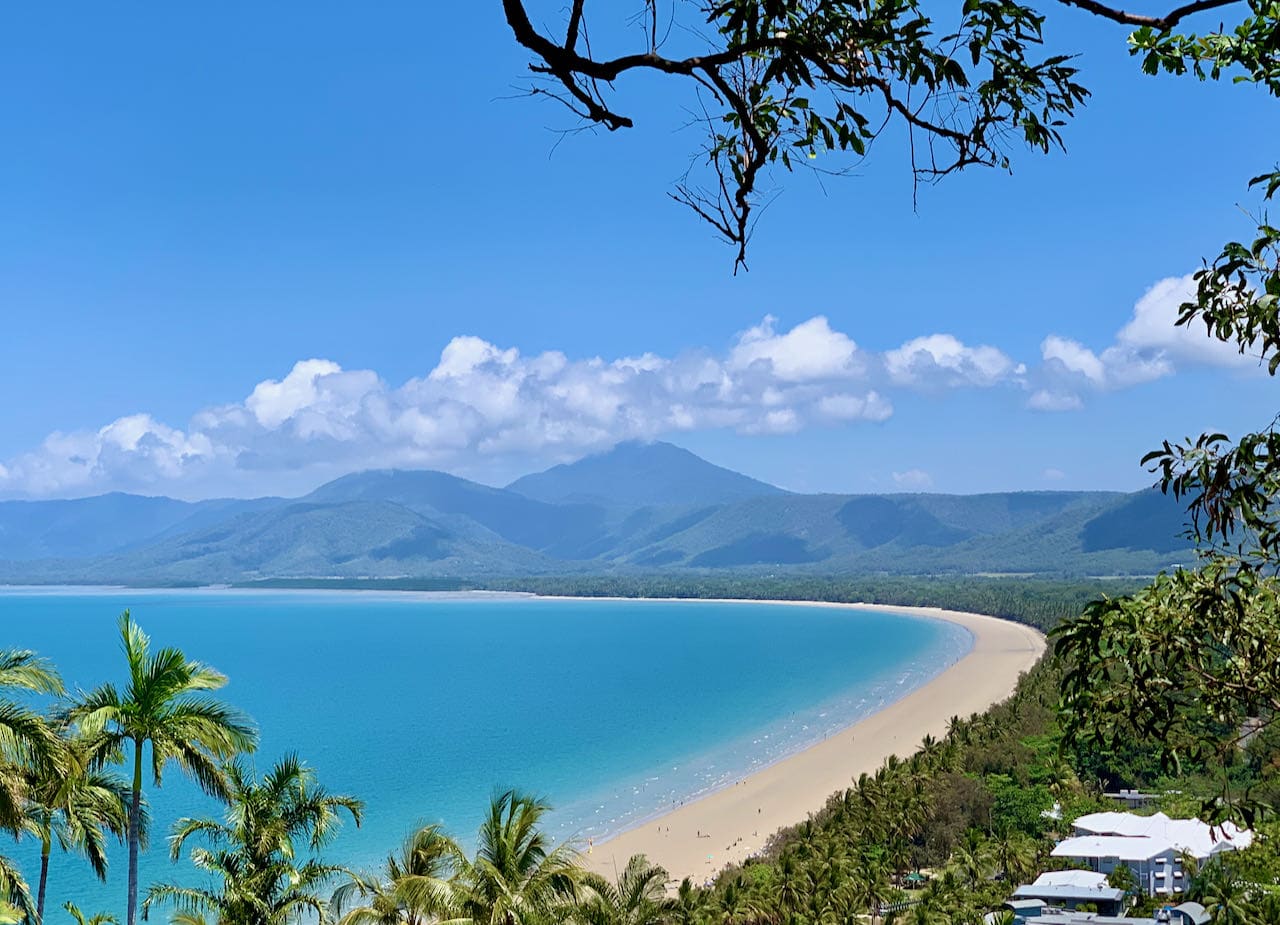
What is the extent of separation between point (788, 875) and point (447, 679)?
2961 inches

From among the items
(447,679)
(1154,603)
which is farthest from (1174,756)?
(447,679)

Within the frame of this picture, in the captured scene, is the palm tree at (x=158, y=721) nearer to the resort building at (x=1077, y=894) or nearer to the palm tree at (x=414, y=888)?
the palm tree at (x=414, y=888)

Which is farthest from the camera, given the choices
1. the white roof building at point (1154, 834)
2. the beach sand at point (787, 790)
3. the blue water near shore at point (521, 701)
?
the blue water near shore at point (521, 701)

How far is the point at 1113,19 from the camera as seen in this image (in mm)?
3529

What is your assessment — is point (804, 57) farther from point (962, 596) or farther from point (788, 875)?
point (962, 596)

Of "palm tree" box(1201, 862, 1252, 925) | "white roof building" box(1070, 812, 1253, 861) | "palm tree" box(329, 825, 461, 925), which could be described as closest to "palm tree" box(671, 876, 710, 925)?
"palm tree" box(1201, 862, 1252, 925)

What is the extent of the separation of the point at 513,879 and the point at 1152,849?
75.0 feet

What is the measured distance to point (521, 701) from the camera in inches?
3349

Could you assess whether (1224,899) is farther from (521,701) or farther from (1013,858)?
(521,701)

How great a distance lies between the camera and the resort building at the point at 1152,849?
29.8 meters

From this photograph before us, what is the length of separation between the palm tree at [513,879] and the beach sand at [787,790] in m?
20.5

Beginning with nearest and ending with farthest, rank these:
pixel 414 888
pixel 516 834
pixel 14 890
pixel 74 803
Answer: pixel 14 890 → pixel 74 803 → pixel 414 888 → pixel 516 834

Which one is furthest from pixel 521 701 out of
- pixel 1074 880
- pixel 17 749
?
pixel 17 749

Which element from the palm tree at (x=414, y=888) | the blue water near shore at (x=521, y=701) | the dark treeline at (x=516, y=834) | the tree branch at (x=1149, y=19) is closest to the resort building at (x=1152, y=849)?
the dark treeline at (x=516, y=834)
